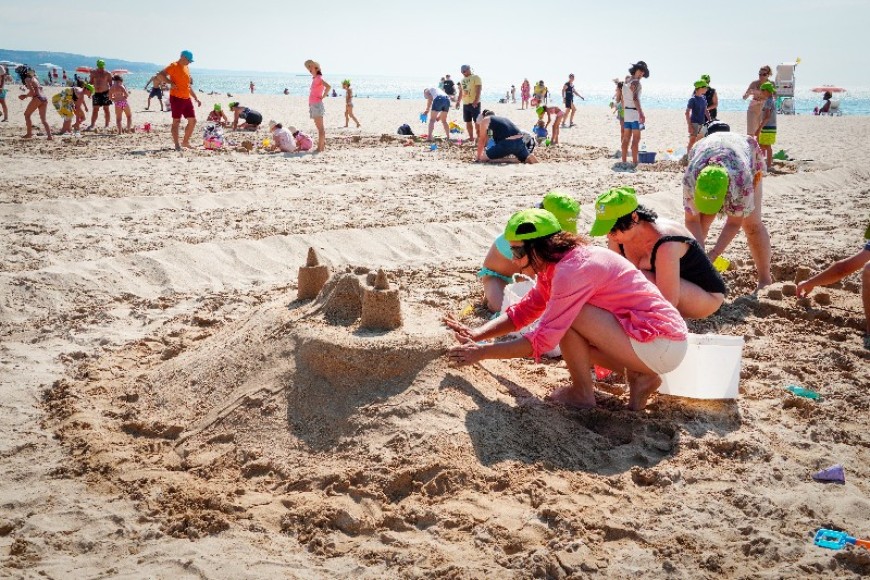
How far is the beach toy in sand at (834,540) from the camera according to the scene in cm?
238

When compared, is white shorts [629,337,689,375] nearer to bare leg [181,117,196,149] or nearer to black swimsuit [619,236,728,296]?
black swimsuit [619,236,728,296]

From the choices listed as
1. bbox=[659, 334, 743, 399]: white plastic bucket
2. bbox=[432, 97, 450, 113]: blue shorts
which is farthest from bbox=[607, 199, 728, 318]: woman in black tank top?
bbox=[432, 97, 450, 113]: blue shorts

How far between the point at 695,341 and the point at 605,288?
0.67 m

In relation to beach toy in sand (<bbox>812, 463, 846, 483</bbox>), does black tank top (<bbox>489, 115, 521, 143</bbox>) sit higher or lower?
higher

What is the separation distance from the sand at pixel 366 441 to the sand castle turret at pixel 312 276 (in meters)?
0.12

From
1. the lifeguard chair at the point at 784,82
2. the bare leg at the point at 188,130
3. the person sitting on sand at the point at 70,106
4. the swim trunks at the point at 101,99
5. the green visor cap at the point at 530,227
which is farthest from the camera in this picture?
the lifeguard chair at the point at 784,82

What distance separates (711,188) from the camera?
14.3 ft

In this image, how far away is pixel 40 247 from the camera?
5621 mm

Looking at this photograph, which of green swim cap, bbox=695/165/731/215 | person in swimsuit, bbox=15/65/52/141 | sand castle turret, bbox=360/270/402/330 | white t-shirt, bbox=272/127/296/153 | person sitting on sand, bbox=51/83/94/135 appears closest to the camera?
sand castle turret, bbox=360/270/402/330

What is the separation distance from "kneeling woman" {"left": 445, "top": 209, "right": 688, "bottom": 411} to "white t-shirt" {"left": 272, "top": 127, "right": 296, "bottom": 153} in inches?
336

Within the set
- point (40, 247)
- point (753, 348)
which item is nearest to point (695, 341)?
point (753, 348)

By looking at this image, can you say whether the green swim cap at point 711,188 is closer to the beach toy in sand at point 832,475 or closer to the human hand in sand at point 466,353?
the beach toy in sand at point 832,475

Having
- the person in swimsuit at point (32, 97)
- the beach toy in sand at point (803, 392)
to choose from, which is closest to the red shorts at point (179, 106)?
the person in swimsuit at point (32, 97)

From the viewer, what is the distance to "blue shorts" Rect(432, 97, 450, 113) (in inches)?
519
